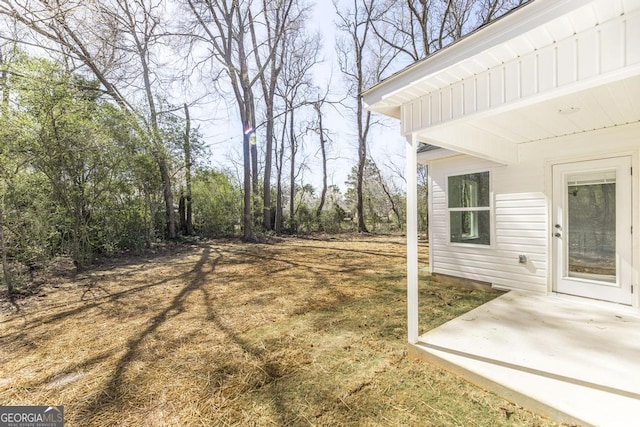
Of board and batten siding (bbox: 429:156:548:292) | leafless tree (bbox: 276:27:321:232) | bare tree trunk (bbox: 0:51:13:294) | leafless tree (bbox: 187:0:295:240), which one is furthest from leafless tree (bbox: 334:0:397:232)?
bare tree trunk (bbox: 0:51:13:294)

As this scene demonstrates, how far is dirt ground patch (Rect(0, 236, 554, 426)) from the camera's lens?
1735 mm

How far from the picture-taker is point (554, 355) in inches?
86.4

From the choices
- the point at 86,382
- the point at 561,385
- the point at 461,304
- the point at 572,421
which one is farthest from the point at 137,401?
the point at 461,304

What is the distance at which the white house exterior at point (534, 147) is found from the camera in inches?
61.4

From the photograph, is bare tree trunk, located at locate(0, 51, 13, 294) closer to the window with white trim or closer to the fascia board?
the fascia board

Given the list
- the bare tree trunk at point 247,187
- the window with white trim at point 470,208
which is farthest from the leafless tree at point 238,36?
the window with white trim at point 470,208

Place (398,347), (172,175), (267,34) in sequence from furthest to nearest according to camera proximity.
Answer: (267,34), (172,175), (398,347)

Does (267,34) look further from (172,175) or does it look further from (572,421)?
(572,421)

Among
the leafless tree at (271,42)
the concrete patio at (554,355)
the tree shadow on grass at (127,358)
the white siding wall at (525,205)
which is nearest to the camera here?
the concrete patio at (554,355)

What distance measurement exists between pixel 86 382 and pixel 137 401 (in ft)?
1.88

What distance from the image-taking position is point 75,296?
416 cm
